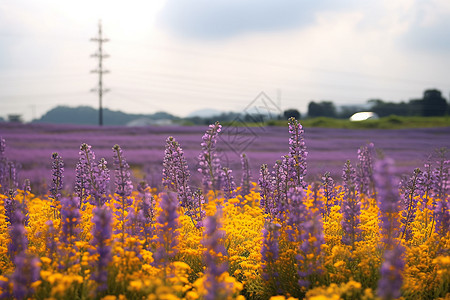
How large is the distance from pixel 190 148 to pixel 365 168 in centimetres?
956

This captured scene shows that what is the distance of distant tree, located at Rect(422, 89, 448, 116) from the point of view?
210ft

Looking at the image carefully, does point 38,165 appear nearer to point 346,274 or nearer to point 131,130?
point 346,274

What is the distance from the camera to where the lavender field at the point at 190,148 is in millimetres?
10937

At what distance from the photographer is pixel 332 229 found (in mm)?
5902

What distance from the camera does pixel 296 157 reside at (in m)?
5.44

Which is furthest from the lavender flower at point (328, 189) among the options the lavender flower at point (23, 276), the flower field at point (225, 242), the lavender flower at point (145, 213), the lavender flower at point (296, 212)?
the lavender flower at point (23, 276)

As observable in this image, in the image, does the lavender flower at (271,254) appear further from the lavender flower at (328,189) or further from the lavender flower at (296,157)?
the lavender flower at (328,189)

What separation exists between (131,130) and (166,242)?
69.6ft

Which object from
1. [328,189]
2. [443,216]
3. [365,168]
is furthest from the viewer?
[365,168]

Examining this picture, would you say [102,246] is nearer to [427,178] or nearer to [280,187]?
[280,187]

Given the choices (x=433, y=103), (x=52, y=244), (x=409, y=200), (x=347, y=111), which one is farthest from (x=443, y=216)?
(x=347, y=111)

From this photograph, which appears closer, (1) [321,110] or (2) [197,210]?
A: (2) [197,210]

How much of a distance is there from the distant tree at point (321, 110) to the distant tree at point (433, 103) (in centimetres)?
1364

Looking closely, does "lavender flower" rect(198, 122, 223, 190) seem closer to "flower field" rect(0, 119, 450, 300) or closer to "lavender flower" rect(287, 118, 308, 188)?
"flower field" rect(0, 119, 450, 300)
